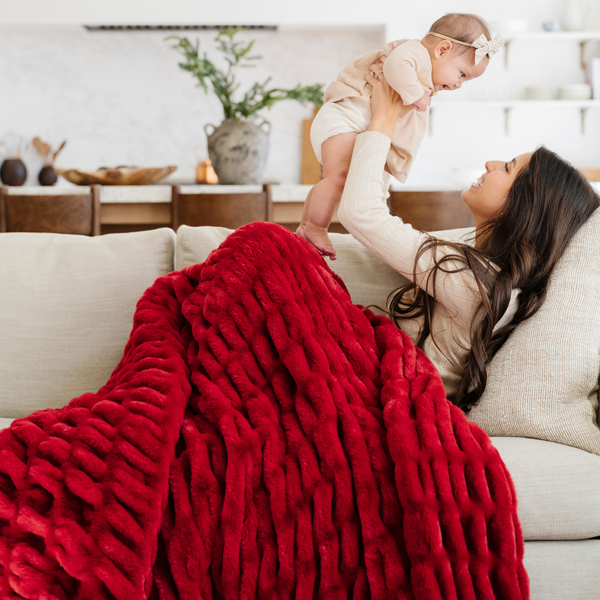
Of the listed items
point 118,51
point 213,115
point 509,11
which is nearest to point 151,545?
point 213,115

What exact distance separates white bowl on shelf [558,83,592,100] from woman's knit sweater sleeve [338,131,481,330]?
347cm

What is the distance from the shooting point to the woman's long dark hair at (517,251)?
1121 millimetres

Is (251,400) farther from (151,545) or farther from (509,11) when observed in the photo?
(509,11)

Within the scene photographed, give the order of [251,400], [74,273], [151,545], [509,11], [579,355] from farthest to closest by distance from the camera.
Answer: [509,11]
[74,273]
[579,355]
[251,400]
[151,545]

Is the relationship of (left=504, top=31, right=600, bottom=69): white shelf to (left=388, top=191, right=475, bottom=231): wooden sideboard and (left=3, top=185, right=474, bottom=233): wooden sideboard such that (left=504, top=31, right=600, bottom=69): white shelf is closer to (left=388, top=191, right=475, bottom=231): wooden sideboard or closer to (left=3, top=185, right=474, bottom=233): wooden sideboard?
(left=3, top=185, right=474, bottom=233): wooden sideboard

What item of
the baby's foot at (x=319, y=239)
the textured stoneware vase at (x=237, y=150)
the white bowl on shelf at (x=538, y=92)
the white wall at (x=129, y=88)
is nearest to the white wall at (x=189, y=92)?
the white wall at (x=129, y=88)

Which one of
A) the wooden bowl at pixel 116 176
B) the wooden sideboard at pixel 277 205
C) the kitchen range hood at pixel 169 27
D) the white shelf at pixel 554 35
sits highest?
the white shelf at pixel 554 35

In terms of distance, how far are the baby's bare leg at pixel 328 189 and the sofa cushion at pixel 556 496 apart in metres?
0.62

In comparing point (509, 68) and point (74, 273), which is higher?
point (509, 68)

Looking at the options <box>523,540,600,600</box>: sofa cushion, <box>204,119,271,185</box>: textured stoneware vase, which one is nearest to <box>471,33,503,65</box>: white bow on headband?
<box>523,540,600,600</box>: sofa cushion

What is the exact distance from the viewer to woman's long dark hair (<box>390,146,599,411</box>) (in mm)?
1121

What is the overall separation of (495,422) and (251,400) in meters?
0.48

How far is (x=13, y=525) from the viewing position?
772 millimetres

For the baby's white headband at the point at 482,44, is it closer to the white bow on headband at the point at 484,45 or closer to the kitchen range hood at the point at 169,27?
the white bow on headband at the point at 484,45
